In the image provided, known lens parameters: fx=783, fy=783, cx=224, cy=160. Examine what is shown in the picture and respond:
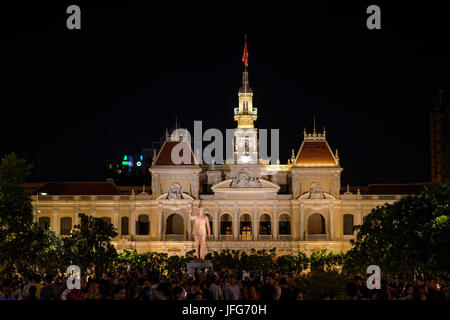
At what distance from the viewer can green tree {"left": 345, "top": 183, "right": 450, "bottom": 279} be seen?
139 ft

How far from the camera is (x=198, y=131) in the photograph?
117 metres

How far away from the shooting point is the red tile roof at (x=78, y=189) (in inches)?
4077

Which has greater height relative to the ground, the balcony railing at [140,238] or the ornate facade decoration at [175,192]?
the ornate facade decoration at [175,192]

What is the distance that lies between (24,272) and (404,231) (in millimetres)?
23740

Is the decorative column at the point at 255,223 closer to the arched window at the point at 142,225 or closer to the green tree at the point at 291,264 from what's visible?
the green tree at the point at 291,264

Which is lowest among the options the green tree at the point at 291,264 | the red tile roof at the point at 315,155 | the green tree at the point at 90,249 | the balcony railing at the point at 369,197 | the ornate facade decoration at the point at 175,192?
the green tree at the point at 291,264

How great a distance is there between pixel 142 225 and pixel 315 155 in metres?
24.2

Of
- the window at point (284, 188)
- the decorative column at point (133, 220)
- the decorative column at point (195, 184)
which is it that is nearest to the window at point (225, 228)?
the decorative column at point (195, 184)

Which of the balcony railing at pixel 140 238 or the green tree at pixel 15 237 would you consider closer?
the green tree at pixel 15 237

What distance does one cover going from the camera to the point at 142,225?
331ft

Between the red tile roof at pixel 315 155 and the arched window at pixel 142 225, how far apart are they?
20.8 metres

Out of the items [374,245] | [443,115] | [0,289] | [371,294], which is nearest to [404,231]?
[374,245]
